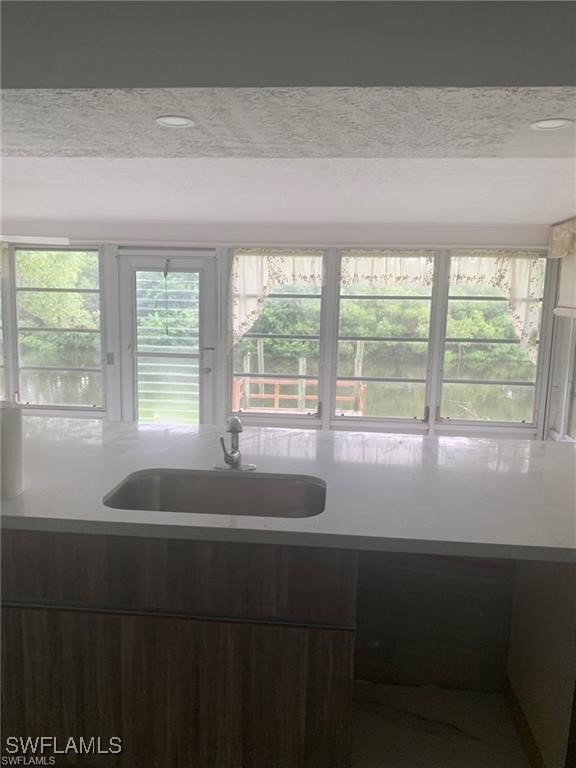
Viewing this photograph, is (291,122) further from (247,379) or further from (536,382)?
(536,382)

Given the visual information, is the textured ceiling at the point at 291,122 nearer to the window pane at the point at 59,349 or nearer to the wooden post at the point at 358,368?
the wooden post at the point at 358,368

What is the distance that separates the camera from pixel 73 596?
135 centimetres

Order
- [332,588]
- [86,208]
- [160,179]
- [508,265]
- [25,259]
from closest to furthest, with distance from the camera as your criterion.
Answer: [332,588]
[160,179]
[86,208]
[508,265]
[25,259]

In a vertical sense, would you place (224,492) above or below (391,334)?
below

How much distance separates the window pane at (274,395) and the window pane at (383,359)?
15.1 inches

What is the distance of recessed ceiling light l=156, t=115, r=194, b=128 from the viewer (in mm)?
1643

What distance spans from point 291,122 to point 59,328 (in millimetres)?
4316

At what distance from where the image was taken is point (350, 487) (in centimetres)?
156

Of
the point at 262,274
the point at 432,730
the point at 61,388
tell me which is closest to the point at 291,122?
the point at 432,730

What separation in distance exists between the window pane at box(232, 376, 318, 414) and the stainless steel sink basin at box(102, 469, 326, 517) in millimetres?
3475

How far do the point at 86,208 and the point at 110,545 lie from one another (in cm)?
377

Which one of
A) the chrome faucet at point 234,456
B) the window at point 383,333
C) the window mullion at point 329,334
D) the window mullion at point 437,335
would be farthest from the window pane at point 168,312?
the chrome faucet at point 234,456

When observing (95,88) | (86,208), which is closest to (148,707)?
(95,88)

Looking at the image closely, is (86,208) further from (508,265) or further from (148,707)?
(148,707)
